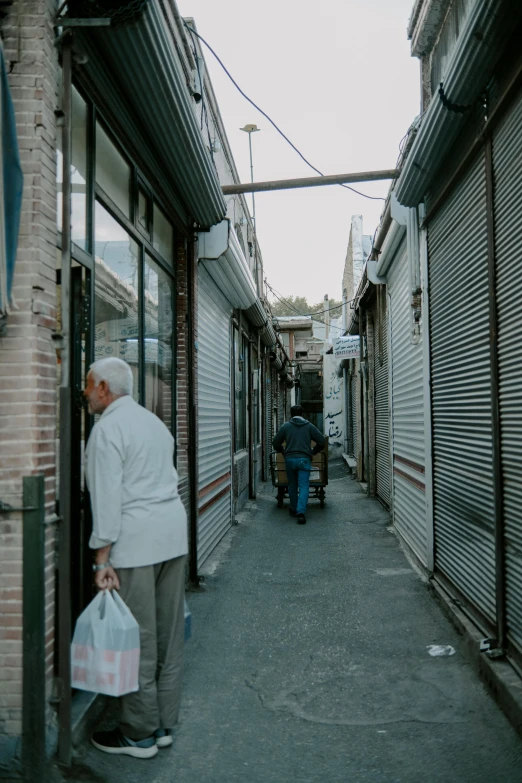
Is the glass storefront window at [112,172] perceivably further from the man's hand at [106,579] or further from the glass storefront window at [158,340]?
the man's hand at [106,579]

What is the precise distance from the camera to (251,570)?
7.92m

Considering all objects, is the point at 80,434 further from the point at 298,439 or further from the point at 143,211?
the point at 298,439

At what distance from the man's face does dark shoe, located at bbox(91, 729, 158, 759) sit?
5.51 feet

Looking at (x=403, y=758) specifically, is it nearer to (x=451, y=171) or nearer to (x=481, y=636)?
(x=481, y=636)

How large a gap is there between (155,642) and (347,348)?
1481cm

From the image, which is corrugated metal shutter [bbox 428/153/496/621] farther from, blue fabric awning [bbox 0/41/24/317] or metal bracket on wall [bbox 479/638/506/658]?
blue fabric awning [bbox 0/41/24/317]

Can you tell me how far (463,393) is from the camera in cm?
573

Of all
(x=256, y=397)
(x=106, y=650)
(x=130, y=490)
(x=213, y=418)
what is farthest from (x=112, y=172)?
(x=256, y=397)

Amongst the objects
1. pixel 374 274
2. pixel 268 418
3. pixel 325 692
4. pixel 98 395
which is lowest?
pixel 325 692

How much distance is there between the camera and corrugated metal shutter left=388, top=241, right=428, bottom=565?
7.86 meters

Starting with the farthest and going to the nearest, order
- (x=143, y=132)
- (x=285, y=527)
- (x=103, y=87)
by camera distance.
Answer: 1. (x=285, y=527)
2. (x=143, y=132)
3. (x=103, y=87)

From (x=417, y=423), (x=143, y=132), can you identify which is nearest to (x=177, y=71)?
(x=143, y=132)

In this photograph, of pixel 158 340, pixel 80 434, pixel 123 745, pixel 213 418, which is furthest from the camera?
pixel 213 418

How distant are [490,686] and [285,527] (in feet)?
22.5
